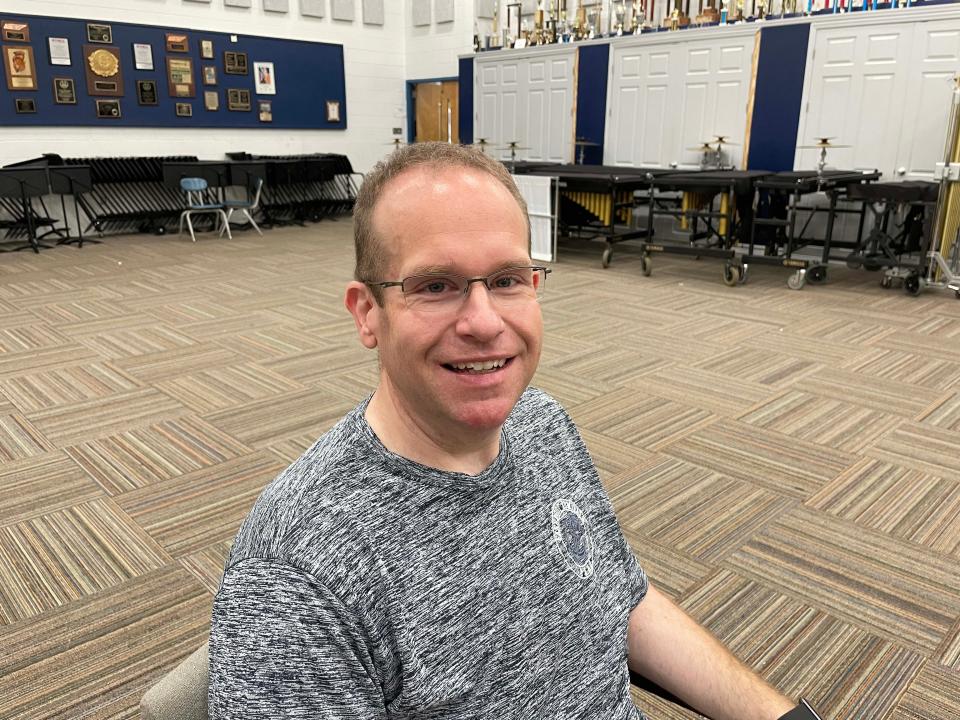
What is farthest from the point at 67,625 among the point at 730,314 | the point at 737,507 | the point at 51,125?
the point at 51,125

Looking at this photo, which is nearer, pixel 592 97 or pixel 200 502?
pixel 200 502

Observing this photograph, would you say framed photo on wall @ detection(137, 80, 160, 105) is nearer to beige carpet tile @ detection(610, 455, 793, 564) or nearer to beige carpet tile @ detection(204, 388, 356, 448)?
beige carpet tile @ detection(204, 388, 356, 448)

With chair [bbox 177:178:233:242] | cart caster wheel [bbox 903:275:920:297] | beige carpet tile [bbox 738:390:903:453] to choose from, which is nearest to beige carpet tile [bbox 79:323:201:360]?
beige carpet tile [bbox 738:390:903:453]

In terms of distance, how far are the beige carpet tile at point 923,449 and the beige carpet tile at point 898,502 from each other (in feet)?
0.22

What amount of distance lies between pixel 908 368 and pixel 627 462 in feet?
6.89

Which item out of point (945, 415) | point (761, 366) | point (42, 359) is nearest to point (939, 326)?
point (761, 366)

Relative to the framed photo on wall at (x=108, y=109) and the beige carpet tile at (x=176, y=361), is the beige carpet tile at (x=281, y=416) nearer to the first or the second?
the beige carpet tile at (x=176, y=361)

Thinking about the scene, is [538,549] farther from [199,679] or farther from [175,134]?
[175,134]

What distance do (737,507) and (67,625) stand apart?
207 cm

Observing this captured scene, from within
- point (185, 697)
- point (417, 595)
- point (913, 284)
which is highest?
point (417, 595)

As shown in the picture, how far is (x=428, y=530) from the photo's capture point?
2.68ft

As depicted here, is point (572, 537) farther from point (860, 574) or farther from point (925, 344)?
point (925, 344)

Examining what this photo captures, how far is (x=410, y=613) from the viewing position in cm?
77

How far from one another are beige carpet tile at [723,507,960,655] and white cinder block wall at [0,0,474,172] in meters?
9.30
